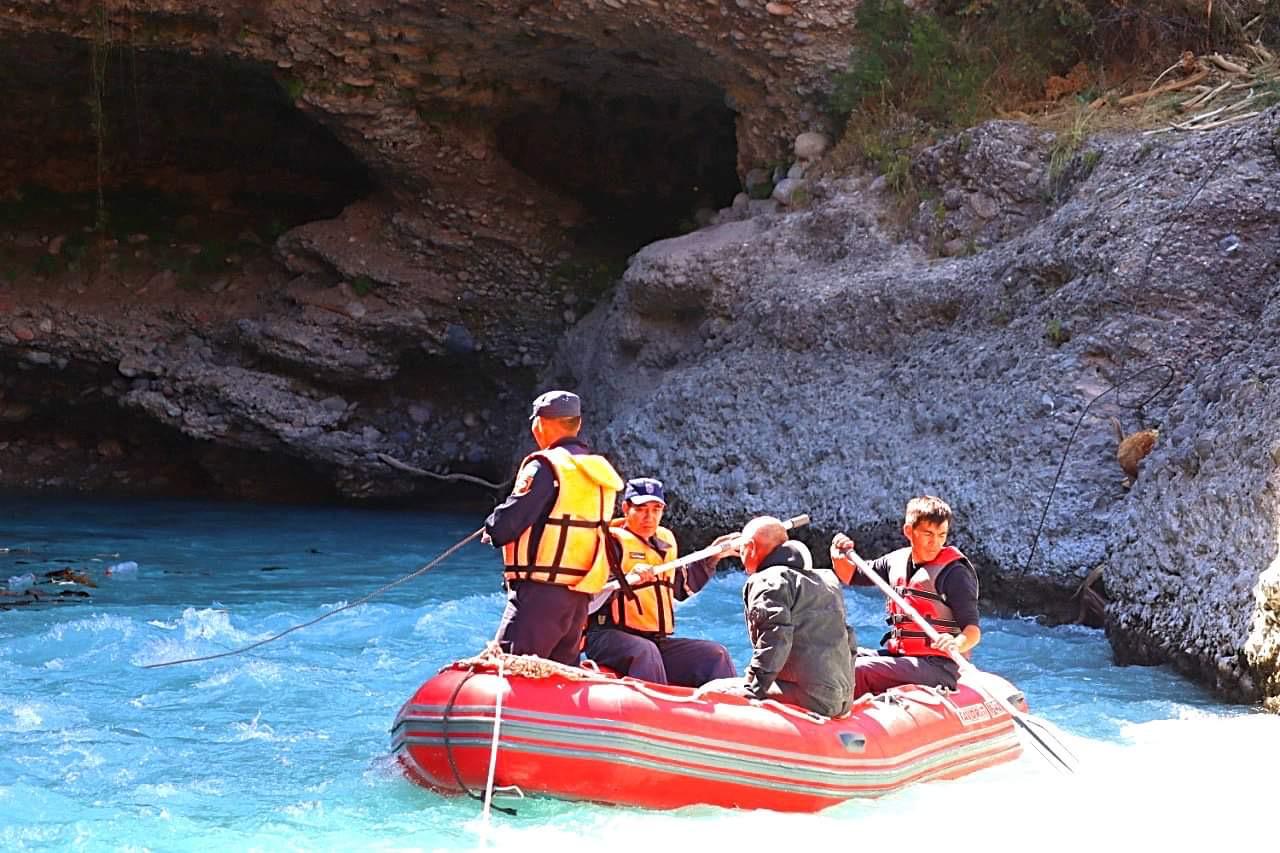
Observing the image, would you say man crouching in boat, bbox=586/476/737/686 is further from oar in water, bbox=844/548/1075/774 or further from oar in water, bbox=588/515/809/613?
oar in water, bbox=844/548/1075/774

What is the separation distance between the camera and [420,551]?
1257 cm

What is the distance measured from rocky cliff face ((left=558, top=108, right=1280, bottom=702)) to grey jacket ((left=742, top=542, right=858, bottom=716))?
246cm

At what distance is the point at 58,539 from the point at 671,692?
29.6ft

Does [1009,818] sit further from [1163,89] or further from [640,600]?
[1163,89]

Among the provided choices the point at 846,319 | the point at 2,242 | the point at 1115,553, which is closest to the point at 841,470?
the point at 846,319

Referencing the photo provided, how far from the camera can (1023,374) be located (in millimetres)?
9484

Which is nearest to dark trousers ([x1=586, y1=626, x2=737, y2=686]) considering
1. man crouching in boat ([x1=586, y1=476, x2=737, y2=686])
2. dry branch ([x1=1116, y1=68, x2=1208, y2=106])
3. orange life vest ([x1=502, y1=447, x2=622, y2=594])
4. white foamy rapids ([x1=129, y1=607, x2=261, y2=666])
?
man crouching in boat ([x1=586, y1=476, x2=737, y2=686])

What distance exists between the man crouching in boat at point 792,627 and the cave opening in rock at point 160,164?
10880 millimetres

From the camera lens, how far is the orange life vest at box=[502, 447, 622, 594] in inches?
204

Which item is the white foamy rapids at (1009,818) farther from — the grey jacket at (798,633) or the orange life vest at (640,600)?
the orange life vest at (640,600)

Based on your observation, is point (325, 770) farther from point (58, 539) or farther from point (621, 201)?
point (621, 201)

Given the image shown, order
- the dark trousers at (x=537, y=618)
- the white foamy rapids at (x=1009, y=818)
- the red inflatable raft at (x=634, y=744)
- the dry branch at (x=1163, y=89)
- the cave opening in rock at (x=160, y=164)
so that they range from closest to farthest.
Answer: the white foamy rapids at (x=1009, y=818) < the red inflatable raft at (x=634, y=744) < the dark trousers at (x=537, y=618) < the dry branch at (x=1163, y=89) < the cave opening in rock at (x=160, y=164)

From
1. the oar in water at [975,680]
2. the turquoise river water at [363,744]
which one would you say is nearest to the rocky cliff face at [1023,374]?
the turquoise river water at [363,744]

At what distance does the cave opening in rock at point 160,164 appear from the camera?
1497cm
